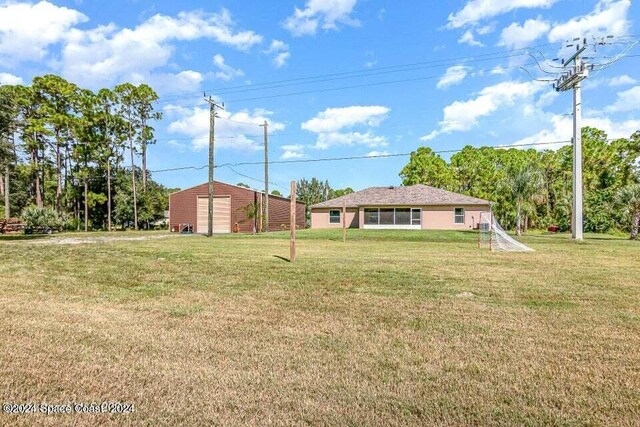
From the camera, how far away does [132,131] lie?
132 feet

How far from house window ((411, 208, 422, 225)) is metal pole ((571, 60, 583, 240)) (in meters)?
13.4

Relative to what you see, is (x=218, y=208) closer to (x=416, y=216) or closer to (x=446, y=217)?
(x=416, y=216)

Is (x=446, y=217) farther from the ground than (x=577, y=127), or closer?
closer

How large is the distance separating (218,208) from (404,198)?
15.8 meters

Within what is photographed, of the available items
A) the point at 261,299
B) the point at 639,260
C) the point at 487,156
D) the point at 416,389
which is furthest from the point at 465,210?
the point at 416,389

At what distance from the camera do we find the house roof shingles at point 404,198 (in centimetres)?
3316

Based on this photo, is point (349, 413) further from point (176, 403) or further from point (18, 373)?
point (18, 373)

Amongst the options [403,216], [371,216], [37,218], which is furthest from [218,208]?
[403,216]

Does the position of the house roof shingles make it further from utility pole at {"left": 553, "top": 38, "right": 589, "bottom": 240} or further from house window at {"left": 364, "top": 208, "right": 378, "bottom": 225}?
utility pole at {"left": 553, "top": 38, "right": 589, "bottom": 240}

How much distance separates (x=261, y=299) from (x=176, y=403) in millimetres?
3234

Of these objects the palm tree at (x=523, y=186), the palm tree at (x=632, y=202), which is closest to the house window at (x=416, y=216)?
the palm tree at (x=523, y=186)

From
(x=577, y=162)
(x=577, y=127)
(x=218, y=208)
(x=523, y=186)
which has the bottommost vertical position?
(x=218, y=208)

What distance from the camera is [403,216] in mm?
34000

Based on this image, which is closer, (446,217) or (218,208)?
(218,208)
